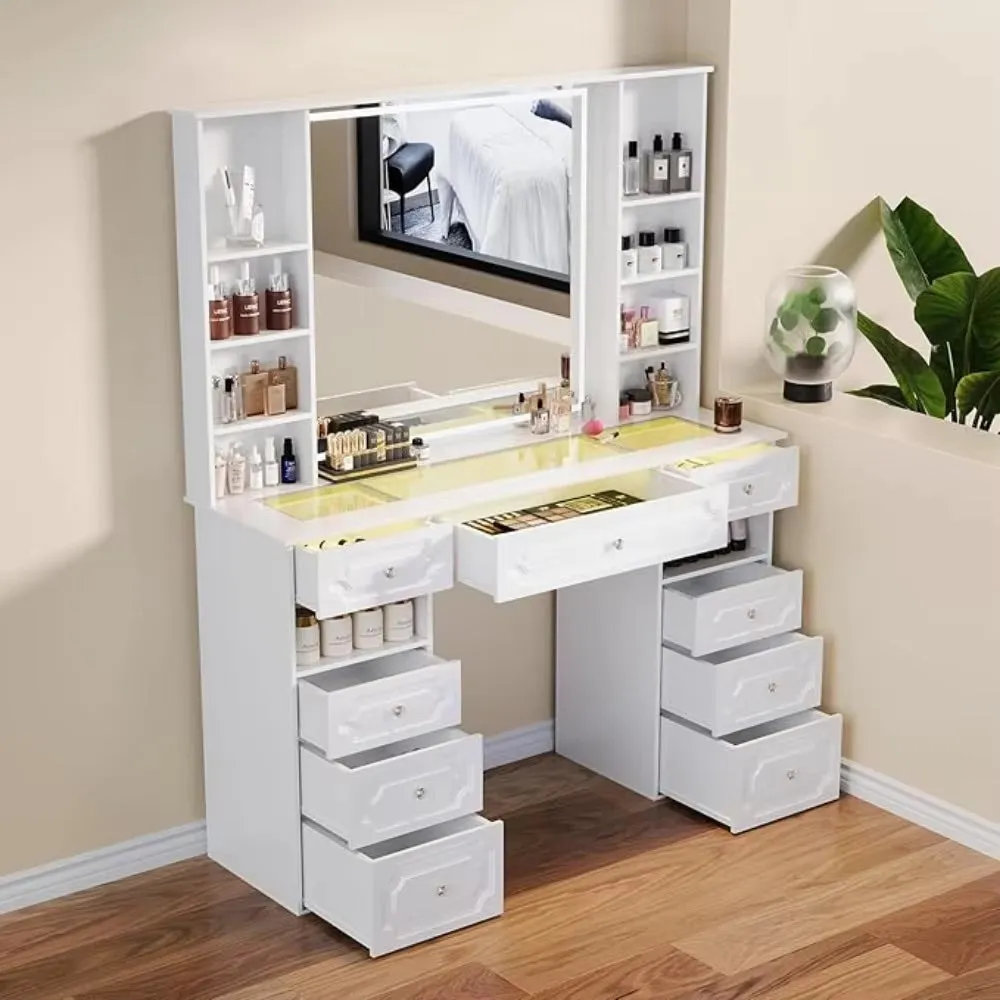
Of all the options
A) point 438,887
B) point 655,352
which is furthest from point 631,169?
point 438,887

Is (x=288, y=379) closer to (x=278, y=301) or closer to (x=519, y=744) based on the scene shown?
(x=278, y=301)

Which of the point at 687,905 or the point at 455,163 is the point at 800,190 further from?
the point at 687,905

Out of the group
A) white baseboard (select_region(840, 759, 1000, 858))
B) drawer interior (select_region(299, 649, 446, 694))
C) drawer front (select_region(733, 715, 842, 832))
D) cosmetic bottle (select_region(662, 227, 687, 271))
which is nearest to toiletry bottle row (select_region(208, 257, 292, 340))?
drawer interior (select_region(299, 649, 446, 694))

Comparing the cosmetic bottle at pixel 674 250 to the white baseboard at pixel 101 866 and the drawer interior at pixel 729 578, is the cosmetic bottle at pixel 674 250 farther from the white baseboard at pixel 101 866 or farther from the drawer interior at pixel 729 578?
the white baseboard at pixel 101 866

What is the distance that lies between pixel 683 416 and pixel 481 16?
990 mm

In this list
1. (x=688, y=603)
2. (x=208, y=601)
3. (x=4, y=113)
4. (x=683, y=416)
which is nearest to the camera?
(x=4, y=113)

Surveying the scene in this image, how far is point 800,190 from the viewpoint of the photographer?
4.24m

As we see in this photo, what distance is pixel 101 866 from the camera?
3.78 m

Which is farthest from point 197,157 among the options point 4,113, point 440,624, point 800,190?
point 800,190

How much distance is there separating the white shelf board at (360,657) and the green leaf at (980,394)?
1.32 meters

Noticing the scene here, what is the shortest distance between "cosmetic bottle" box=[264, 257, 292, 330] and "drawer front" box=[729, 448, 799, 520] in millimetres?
994

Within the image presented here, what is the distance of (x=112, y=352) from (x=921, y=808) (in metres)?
1.91

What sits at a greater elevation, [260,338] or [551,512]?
[260,338]

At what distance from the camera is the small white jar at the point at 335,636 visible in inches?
139
